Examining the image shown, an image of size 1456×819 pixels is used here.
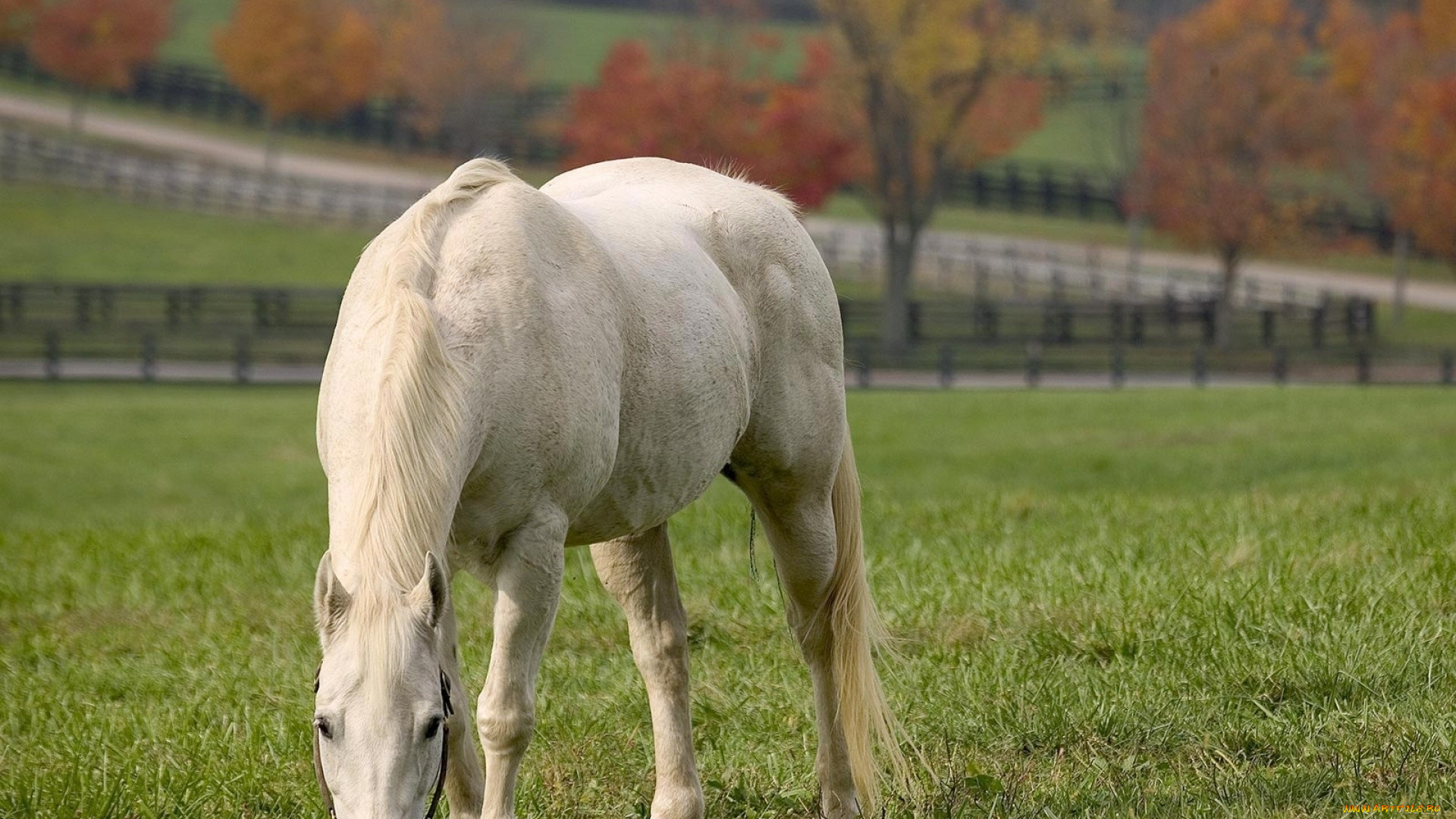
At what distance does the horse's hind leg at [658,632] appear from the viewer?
424cm

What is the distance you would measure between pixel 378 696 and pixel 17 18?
181 feet

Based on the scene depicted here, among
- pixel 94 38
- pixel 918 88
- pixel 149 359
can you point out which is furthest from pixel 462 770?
pixel 94 38

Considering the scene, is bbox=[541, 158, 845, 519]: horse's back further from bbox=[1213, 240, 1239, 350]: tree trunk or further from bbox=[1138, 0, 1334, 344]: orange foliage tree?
bbox=[1213, 240, 1239, 350]: tree trunk

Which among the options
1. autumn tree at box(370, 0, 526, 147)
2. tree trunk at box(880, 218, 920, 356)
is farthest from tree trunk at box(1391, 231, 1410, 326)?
autumn tree at box(370, 0, 526, 147)

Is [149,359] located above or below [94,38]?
below

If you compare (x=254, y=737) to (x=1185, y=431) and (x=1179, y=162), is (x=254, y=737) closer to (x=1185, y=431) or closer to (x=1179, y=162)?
(x=1185, y=431)

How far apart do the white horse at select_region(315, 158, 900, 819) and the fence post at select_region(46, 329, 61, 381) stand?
77.6ft

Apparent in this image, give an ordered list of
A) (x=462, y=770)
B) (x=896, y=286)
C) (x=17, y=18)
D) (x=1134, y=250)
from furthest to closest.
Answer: (x=17, y=18) < (x=1134, y=250) < (x=896, y=286) < (x=462, y=770)

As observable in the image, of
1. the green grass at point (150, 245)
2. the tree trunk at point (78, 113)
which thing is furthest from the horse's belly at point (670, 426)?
the tree trunk at point (78, 113)

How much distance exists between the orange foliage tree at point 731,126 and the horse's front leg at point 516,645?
27.2m

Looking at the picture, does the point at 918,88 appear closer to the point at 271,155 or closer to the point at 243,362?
the point at 243,362

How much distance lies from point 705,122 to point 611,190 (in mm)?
27838

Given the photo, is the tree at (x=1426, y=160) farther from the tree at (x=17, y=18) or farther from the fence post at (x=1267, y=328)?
the tree at (x=17, y=18)

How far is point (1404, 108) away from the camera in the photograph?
32656 mm
